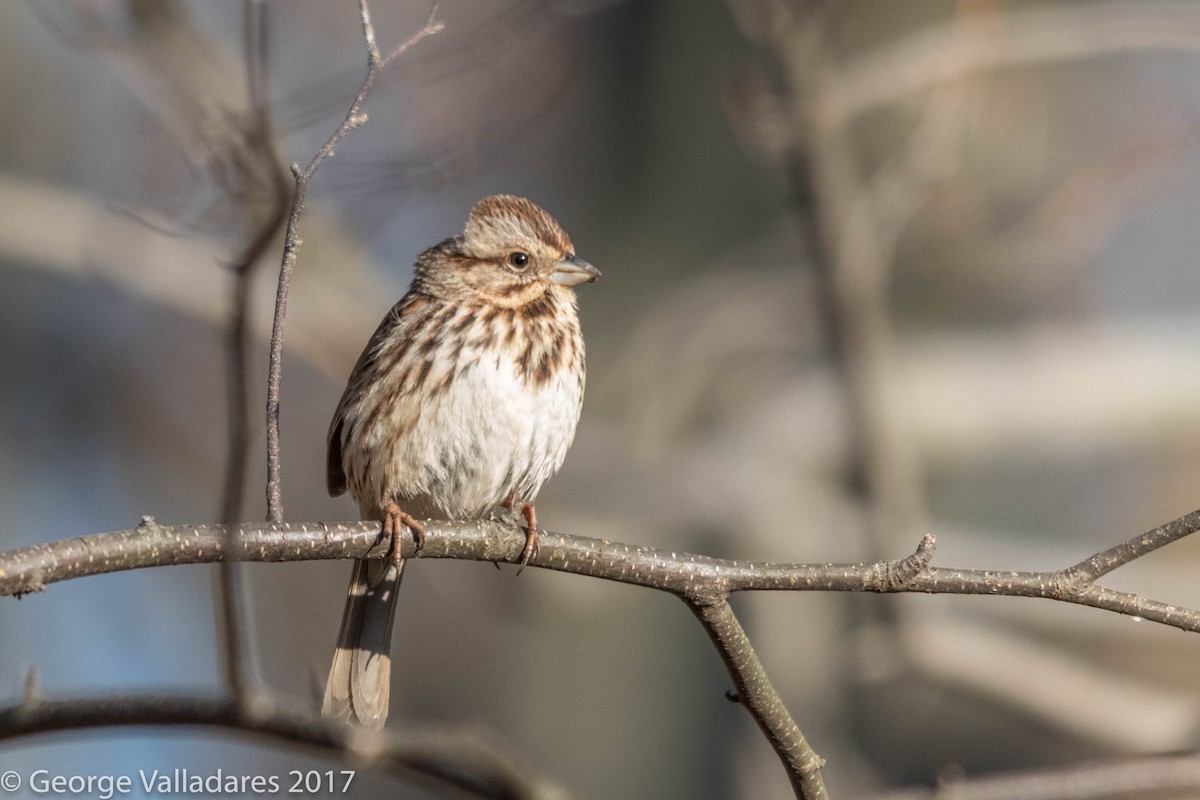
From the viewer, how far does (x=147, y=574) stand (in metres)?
10.1

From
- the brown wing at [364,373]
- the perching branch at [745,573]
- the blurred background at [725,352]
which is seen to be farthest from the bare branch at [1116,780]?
the blurred background at [725,352]

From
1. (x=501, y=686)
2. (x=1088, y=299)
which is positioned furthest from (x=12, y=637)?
(x=1088, y=299)

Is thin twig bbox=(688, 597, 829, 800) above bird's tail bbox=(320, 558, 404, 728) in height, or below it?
below

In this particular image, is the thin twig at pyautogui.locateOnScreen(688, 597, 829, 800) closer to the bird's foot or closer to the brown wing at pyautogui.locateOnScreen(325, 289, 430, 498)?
the bird's foot

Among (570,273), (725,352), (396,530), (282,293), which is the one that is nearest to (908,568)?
(396,530)

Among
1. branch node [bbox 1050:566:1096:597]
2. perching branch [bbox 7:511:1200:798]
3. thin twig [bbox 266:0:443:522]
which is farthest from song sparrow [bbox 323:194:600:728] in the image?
branch node [bbox 1050:566:1096:597]

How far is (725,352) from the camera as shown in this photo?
1037cm

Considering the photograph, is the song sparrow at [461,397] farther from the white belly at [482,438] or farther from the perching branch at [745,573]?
the perching branch at [745,573]

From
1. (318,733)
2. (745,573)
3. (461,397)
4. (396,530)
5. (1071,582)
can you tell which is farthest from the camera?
(461,397)

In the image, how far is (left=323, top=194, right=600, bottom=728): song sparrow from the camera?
15.0 feet

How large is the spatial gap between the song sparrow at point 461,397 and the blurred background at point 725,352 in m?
1.80

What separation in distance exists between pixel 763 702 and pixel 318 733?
3.46 ft

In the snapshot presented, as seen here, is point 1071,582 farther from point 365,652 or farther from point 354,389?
point 354,389

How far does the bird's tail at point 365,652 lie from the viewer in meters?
4.68
